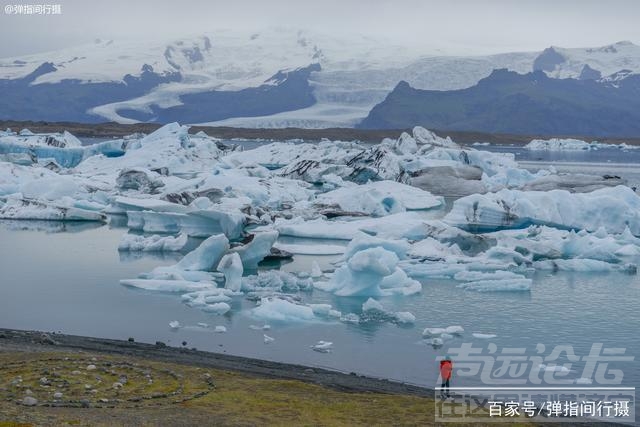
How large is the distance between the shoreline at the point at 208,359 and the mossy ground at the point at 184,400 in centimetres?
32

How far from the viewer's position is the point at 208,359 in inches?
394

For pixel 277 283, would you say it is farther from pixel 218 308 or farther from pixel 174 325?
pixel 174 325

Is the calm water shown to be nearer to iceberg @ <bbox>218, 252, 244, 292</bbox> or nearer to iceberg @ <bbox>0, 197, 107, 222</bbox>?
iceberg @ <bbox>218, 252, 244, 292</bbox>

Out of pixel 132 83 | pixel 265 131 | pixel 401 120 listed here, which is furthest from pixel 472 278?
pixel 132 83

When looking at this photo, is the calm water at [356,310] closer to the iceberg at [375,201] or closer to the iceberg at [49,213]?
the iceberg at [49,213]

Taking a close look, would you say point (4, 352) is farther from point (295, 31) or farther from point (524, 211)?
point (295, 31)

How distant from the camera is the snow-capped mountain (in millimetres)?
108375

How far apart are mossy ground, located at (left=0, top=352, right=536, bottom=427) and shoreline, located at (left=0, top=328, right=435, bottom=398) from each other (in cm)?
32

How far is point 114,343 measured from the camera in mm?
10734

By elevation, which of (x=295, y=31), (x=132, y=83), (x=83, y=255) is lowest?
(x=83, y=255)

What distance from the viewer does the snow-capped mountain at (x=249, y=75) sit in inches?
4267

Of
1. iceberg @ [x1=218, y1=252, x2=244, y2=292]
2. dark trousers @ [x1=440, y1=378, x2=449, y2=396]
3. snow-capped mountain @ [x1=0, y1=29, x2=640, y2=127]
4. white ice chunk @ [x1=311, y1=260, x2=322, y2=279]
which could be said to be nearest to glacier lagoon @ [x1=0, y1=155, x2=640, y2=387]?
iceberg @ [x1=218, y1=252, x2=244, y2=292]

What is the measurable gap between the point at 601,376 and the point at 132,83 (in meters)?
127

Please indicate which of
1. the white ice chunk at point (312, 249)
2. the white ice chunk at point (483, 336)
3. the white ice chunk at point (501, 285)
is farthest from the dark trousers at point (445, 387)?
the white ice chunk at point (312, 249)
